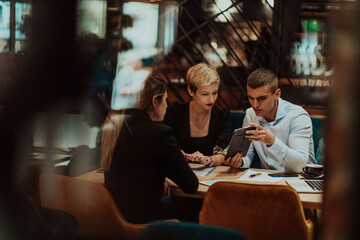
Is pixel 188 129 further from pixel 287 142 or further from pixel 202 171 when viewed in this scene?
pixel 287 142

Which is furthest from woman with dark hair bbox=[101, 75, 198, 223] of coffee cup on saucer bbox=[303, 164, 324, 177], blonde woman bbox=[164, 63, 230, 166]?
blonde woman bbox=[164, 63, 230, 166]

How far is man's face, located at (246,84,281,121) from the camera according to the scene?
7.94ft

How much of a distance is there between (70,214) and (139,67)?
0.73 metres

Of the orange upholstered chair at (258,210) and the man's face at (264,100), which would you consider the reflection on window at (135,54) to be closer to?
the orange upholstered chair at (258,210)

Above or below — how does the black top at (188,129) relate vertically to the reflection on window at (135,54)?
below

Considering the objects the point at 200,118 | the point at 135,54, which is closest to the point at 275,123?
the point at 200,118

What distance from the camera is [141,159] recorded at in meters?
1.77

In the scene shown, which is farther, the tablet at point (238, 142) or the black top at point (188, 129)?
the black top at point (188, 129)

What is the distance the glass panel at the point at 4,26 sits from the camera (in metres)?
1.59

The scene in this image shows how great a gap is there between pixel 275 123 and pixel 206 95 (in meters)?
0.50

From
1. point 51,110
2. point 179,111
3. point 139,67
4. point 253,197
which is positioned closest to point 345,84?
point 253,197

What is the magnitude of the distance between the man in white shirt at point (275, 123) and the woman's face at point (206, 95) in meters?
0.29


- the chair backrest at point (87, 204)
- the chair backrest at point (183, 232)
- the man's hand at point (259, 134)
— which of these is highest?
the man's hand at point (259, 134)

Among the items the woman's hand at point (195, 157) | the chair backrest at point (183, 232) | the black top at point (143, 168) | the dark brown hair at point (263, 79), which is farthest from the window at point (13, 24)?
the dark brown hair at point (263, 79)
